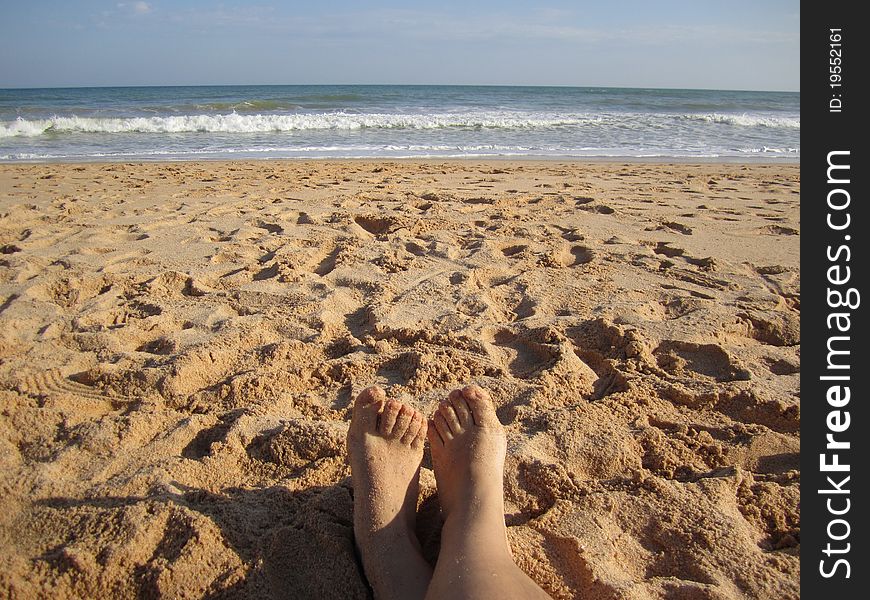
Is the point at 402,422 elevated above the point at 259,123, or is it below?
below

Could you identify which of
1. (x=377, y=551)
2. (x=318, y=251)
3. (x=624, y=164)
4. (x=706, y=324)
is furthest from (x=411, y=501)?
(x=624, y=164)

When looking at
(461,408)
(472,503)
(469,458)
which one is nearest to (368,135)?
(461,408)

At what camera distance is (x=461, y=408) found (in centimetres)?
176

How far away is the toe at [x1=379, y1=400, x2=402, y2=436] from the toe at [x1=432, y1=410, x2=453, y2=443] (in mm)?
124

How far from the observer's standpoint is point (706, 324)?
Answer: 2.46 metres

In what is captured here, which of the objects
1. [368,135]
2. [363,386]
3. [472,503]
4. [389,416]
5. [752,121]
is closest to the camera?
[472,503]

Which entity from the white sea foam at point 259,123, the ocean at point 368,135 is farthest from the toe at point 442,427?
the white sea foam at point 259,123

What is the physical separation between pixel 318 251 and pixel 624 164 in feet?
19.8

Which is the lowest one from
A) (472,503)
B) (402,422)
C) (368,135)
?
(472,503)

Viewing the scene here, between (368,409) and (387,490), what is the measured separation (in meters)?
0.29

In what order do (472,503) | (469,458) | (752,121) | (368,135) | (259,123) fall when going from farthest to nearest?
(752,121) < (259,123) < (368,135) < (469,458) < (472,503)

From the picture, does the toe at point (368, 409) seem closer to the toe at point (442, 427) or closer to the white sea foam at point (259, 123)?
the toe at point (442, 427)

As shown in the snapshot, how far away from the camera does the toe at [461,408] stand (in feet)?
5.61

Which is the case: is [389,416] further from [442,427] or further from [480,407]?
[480,407]
